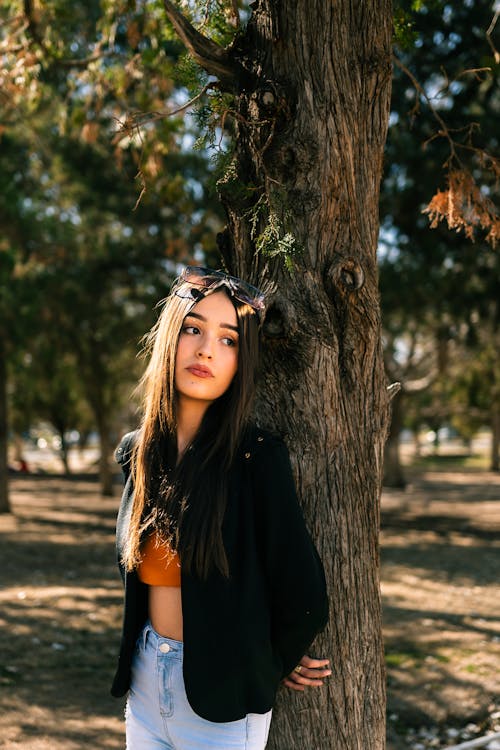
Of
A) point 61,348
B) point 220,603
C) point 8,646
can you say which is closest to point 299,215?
point 220,603

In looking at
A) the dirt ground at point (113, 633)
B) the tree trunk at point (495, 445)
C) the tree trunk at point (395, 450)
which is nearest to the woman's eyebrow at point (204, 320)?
the dirt ground at point (113, 633)

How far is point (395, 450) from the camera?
22.0 meters

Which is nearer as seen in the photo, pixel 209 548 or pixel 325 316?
pixel 209 548

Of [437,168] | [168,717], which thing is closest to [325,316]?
[168,717]

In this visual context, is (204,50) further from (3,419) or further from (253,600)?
(3,419)

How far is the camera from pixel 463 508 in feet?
60.5

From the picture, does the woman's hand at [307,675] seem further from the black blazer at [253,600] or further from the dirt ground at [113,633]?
the dirt ground at [113,633]

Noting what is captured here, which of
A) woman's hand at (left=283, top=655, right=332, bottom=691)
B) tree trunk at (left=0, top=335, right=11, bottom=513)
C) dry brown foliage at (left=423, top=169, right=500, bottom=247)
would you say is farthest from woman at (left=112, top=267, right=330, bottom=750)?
tree trunk at (left=0, top=335, right=11, bottom=513)

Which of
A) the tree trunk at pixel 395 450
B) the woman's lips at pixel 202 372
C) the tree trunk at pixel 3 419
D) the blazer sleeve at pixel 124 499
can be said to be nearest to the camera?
the woman's lips at pixel 202 372

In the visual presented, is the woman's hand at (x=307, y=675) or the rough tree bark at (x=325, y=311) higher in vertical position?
the rough tree bark at (x=325, y=311)

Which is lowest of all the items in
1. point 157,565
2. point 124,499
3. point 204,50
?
point 157,565

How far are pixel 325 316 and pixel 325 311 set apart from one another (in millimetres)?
18

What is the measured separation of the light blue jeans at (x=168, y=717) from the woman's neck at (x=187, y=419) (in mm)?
565

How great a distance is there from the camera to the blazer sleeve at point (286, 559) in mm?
2121
